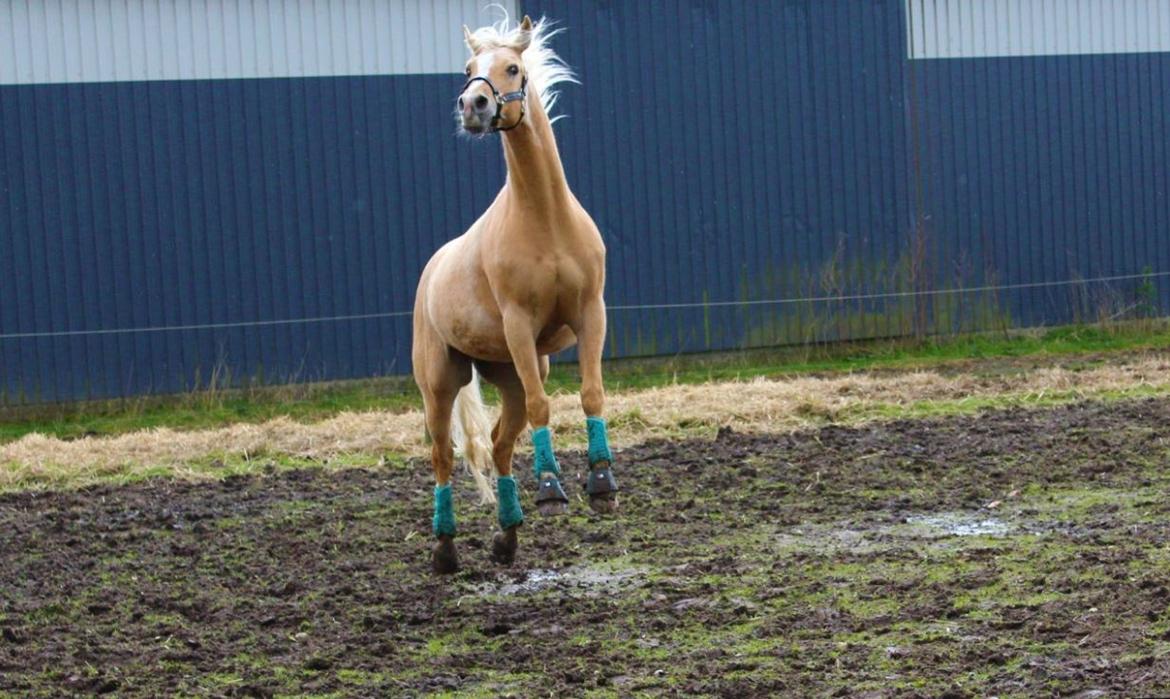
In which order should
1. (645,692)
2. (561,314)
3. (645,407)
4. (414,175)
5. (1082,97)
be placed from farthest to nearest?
(1082,97)
(414,175)
(645,407)
(561,314)
(645,692)

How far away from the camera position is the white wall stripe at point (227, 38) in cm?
1501

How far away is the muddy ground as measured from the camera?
562 cm

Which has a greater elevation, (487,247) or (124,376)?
(487,247)

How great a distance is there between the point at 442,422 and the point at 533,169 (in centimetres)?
170

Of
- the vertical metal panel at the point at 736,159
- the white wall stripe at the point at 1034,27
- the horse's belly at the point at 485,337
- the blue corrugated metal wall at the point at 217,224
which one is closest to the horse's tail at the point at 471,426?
the horse's belly at the point at 485,337

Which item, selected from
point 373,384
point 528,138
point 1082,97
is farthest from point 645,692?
point 1082,97

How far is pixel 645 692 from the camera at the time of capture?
5.39m

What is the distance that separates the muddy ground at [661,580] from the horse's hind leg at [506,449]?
0.19 m

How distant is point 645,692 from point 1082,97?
572 inches

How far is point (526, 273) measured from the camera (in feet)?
22.5

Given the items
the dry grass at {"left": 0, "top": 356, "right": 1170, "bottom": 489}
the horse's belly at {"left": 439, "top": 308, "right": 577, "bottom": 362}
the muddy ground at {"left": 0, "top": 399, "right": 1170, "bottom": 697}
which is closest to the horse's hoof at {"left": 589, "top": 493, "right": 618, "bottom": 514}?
the muddy ground at {"left": 0, "top": 399, "right": 1170, "bottom": 697}

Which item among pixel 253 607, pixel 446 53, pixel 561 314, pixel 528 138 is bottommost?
pixel 253 607

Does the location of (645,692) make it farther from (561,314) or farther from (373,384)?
(373,384)

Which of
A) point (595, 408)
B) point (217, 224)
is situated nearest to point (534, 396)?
point (595, 408)
